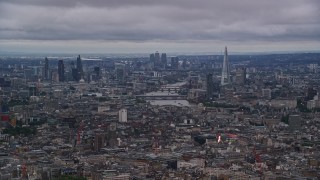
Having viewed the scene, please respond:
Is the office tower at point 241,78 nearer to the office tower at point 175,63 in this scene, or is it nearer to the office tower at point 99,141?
the office tower at point 175,63

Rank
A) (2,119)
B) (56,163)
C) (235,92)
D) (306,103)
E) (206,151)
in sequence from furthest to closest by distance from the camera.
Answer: (235,92)
(306,103)
(2,119)
(206,151)
(56,163)

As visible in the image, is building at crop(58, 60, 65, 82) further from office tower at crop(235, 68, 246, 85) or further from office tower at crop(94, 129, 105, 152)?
office tower at crop(94, 129, 105, 152)

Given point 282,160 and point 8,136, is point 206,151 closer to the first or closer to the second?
point 282,160

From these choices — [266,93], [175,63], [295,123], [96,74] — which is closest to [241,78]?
[266,93]

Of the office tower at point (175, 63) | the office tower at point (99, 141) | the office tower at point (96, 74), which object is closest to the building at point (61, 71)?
the office tower at point (96, 74)

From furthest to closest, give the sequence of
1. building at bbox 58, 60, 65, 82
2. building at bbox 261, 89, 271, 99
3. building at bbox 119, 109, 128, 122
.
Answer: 1. building at bbox 58, 60, 65, 82
2. building at bbox 261, 89, 271, 99
3. building at bbox 119, 109, 128, 122

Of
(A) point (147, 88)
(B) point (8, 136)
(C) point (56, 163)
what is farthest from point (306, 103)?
(C) point (56, 163)

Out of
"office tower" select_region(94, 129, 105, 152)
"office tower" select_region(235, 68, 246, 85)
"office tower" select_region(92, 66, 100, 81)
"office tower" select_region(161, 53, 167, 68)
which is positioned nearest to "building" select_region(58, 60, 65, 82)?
"office tower" select_region(92, 66, 100, 81)

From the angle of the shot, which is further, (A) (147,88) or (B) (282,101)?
(A) (147,88)

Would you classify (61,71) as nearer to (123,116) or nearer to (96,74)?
(96,74)

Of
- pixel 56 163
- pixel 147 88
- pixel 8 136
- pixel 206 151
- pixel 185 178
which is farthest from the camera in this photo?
pixel 147 88

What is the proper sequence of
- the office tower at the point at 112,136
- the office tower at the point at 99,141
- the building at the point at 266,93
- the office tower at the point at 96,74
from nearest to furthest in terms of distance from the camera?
the office tower at the point at 99,141 → the office tower at the point at 112,136 → the building at the point at 266,93 → the office tower at the point at 96,74
